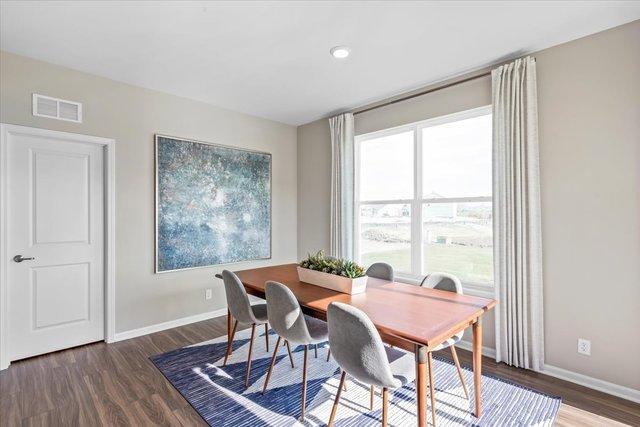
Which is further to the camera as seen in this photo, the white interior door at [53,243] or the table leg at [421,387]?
the white interior door at [53,243]

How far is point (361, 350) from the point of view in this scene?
1.56m

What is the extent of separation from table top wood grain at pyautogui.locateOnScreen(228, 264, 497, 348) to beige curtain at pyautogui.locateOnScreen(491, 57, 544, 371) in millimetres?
769

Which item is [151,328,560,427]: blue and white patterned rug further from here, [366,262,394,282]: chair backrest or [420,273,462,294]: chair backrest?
[366,262,394,282]: chair backrest

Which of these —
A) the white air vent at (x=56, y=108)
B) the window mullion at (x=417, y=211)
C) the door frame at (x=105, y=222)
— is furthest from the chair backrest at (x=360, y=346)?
the white air vent at (x=56, y=108)

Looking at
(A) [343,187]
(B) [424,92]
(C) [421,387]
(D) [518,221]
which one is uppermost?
(B) [424,92]

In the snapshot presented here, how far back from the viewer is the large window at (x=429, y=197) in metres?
3.09

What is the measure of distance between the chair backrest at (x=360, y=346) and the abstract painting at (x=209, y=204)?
2653mm

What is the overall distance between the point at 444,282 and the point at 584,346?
1163mm

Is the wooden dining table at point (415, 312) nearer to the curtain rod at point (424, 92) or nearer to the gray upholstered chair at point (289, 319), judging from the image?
the gray upholstered chair at point (289, 319)

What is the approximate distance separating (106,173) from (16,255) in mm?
1019

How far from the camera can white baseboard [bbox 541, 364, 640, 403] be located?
2.23m

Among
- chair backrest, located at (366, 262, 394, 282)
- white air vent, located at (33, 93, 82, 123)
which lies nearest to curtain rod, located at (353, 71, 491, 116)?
chair backrest, located at (366, 262, 394, 282)

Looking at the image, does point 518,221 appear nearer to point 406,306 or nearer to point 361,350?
point 406,306

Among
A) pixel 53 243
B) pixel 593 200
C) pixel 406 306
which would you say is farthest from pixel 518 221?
pixel 53 243
